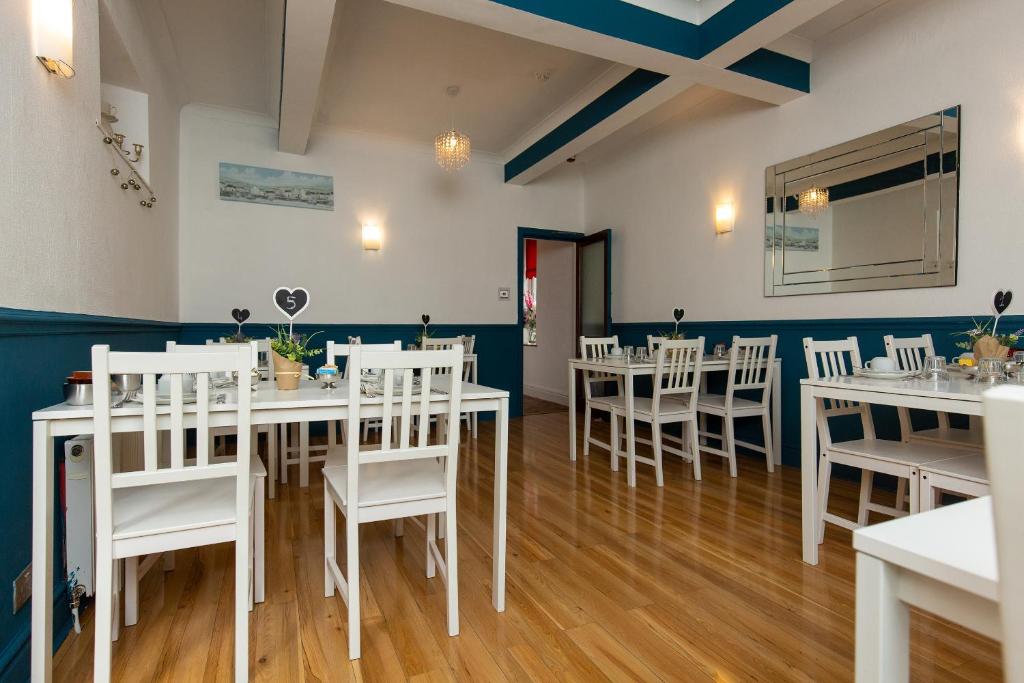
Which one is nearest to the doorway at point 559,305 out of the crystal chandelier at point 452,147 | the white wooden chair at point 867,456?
the crystal chandelier at point 452,147

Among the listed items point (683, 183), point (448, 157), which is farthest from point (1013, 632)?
point (683, 183)

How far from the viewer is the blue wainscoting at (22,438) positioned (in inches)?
59.0

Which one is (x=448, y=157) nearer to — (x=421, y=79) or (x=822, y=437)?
(x=421, y=79)

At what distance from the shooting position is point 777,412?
397 cm

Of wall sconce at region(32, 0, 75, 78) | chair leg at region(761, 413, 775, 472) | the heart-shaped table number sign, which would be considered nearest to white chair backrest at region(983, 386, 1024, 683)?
the heart-shaped table number sign

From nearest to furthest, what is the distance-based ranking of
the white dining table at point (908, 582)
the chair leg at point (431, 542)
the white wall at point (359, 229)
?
the white dining table at point (908, 582) < the chair leg at point (431, 542) < the white wall at point (359, 229)

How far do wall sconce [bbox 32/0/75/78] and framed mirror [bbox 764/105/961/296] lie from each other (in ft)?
13.6

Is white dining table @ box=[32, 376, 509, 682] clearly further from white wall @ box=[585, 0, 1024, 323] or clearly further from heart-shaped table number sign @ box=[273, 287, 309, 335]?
white wall @ box=[585, 0, 1024, 323]

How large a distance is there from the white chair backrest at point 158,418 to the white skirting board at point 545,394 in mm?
5777

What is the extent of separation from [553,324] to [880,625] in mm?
7007

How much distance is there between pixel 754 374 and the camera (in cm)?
385

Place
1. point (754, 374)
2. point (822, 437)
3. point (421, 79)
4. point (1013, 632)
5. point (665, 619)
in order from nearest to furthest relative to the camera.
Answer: point (1013, 632) < point (665, 619) < point (822, 437) < point (754, 374) < point (421, 79)

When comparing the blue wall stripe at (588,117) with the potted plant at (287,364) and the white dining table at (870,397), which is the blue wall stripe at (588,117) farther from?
the potted plant at (287,364)

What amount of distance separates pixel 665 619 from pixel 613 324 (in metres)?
4.28
